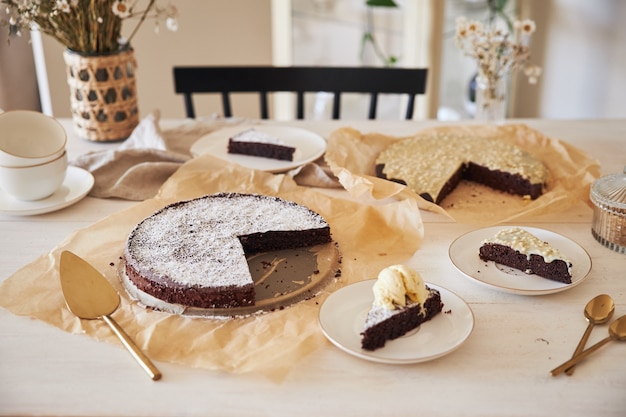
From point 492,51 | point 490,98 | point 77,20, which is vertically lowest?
point 490,98

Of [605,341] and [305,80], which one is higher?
[305,80]

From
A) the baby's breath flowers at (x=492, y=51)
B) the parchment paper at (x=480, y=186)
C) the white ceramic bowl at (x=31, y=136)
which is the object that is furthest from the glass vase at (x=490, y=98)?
the white ceramic bowl at (x=31, y=136)

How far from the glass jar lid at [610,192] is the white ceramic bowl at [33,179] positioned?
1558mm

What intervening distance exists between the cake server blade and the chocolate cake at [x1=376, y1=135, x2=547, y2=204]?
3.27ft

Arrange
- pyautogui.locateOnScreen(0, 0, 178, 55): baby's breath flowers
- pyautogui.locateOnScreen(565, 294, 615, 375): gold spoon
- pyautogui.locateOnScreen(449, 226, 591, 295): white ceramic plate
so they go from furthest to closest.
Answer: pyautogui.locateOnScreen(0, 0, 178, 55): baby's breath flowers → pyautogui.locateOnScreen(449, 226, 591, 295): white ceramic plate → pyautogui.locateOnScreen(565, 294, 615, 375): gold spoon

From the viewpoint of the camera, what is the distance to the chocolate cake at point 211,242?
1.51 m

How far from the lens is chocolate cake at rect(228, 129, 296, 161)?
2377 millimetres

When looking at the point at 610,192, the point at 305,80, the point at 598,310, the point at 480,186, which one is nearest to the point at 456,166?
the point at 480,186

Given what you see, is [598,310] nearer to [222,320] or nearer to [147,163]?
[222,320]

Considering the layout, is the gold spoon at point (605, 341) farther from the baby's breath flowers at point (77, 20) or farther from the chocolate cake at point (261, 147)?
the baby's breath flowers at point (77, 20)

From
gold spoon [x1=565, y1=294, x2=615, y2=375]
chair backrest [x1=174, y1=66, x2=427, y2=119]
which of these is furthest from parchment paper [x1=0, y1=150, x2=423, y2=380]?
chair backrest [x1=174, y1=66, x2=427, y2=119]

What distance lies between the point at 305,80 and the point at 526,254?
66.2 inches

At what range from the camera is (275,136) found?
8.42 feet

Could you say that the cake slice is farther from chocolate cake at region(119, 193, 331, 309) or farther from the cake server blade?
the cake server blade
